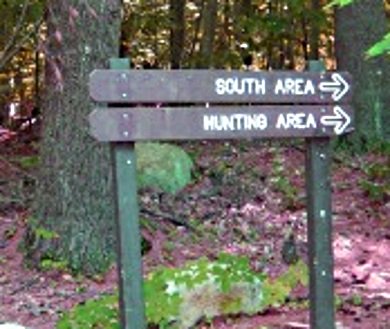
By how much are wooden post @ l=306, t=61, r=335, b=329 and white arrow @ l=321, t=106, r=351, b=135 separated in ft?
0.35

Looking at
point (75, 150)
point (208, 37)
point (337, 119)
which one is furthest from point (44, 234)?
point (208, 37)

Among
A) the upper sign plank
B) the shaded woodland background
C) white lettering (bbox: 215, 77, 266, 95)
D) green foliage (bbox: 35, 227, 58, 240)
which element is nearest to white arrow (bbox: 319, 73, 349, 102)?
the upper sign plank

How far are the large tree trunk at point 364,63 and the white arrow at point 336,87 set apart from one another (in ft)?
22.8

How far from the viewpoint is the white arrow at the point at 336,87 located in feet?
16.9

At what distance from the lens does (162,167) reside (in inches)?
401

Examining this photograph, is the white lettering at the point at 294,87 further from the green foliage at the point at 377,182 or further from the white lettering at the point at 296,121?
the green foliage at the point at 377,182

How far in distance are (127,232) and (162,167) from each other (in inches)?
211

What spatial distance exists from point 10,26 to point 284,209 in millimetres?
5220

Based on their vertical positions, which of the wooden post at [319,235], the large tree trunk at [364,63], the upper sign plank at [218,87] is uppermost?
the large tree trunk at [364,63]

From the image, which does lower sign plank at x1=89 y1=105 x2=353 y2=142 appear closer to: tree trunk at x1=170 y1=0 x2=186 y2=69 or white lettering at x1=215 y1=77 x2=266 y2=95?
white lettering at x1=215 y1=77 x2=266 y2=95

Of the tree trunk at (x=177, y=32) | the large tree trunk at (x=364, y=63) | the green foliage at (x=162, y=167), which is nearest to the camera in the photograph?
the green foliage at (x=162, y=167)

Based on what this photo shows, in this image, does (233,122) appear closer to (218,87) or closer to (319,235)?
(218,87)

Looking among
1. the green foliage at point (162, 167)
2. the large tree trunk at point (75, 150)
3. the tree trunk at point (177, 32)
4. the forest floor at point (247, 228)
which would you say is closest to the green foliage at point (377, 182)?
the forest floor at point (247, 228)

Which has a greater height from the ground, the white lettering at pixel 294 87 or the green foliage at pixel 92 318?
the white lettering at pixel 294 87
